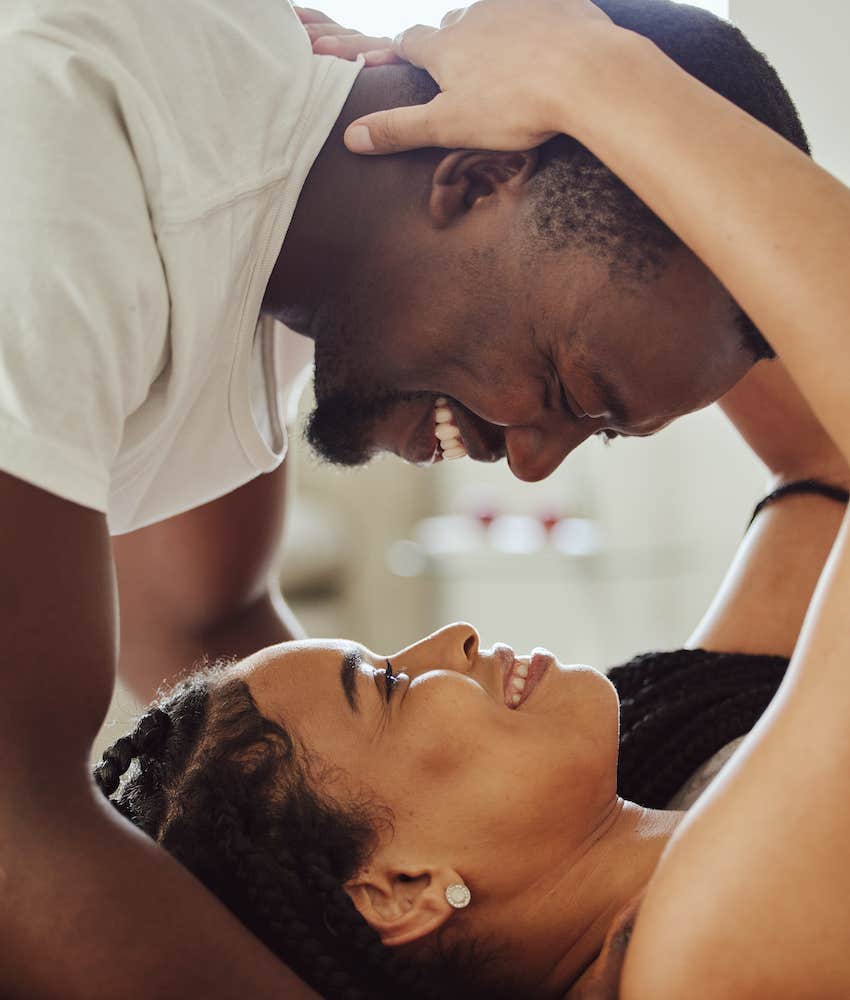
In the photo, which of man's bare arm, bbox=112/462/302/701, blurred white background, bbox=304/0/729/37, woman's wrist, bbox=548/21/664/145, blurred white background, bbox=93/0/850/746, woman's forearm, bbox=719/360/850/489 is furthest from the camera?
blurred white background, bbox=93/0/850/746

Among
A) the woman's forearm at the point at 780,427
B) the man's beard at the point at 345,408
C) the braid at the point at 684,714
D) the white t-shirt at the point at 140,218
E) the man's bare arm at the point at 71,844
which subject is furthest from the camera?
the woman's forearm at the point at 780,427

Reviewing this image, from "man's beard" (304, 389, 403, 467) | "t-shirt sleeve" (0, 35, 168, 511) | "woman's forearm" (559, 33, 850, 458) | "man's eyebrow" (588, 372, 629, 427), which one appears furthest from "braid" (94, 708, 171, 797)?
"woman's forearm" (559, 33, 850, 458)

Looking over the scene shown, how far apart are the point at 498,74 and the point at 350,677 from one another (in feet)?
1.87

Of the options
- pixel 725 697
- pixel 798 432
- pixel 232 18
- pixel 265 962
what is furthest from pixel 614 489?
pixel 265 962

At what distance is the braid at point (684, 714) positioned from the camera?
115 cm

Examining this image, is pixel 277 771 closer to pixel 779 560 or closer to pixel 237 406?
pixel 237 406

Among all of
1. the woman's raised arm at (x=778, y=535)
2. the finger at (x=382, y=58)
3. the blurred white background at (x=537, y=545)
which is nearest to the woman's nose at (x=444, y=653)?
the woman's raised arm at (x=778, y=535)

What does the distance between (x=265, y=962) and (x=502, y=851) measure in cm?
26

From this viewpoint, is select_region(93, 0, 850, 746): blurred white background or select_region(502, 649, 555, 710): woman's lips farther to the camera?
select_region(93, 0, 850, 746): blurred white background

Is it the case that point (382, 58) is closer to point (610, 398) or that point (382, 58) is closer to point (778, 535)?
point (610, 398)

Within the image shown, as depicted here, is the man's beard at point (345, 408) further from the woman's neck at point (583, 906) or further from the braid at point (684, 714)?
the woman's neck at point (583, 906)

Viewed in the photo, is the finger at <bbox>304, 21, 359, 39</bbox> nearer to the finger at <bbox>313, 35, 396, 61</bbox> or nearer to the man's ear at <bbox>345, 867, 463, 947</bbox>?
the finger at <bbox>313, 35, 396, 61</bbox>

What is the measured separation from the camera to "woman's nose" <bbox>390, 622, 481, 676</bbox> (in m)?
1.09

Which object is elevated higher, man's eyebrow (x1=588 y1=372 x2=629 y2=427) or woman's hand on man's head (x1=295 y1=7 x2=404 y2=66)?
woman's hand on man's head (x1=295 y1=7 x2=404 y2=66)
